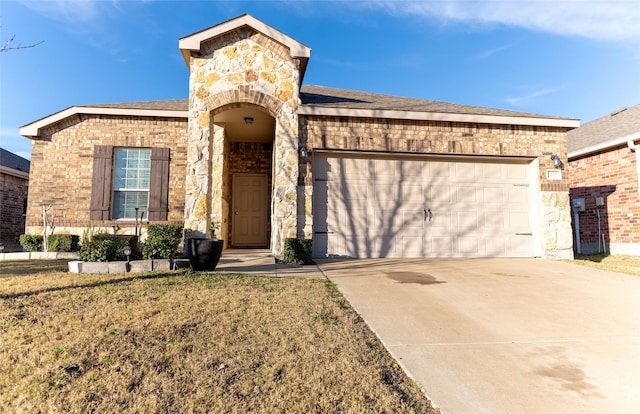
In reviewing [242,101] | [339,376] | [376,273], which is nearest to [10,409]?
[339,376]

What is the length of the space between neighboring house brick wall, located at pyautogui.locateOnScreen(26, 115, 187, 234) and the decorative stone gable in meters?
1.45

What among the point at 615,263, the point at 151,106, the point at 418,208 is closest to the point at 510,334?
the point at 418,208

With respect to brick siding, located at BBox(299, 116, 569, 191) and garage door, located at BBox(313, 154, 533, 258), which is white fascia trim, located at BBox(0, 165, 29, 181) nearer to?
brick siding, located at BBox(299, 116, 569, 191)

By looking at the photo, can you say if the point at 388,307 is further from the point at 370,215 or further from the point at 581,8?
the point at 581,8

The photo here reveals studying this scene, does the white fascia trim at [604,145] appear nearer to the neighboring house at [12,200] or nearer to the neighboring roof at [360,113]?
the neighboring roof at [360,113]

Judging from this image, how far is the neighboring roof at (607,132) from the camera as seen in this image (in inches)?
378

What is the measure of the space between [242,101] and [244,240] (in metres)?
4.96

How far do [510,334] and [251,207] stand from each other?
8.94 m

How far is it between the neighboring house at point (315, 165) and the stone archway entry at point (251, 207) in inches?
104

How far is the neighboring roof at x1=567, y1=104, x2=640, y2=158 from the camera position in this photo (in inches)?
378

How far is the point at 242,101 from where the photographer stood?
745cm

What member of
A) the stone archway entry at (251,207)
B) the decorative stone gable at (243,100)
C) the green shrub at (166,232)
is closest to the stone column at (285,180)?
the decorative stone gable at (243,100)

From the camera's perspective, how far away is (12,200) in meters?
12.7

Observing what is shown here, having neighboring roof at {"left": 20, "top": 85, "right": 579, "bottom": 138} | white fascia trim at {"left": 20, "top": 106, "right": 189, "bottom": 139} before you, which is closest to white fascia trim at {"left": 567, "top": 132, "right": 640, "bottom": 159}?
neighboring roof at {"left": 20, "top": 85, "right": 579, "bottom": 138}
